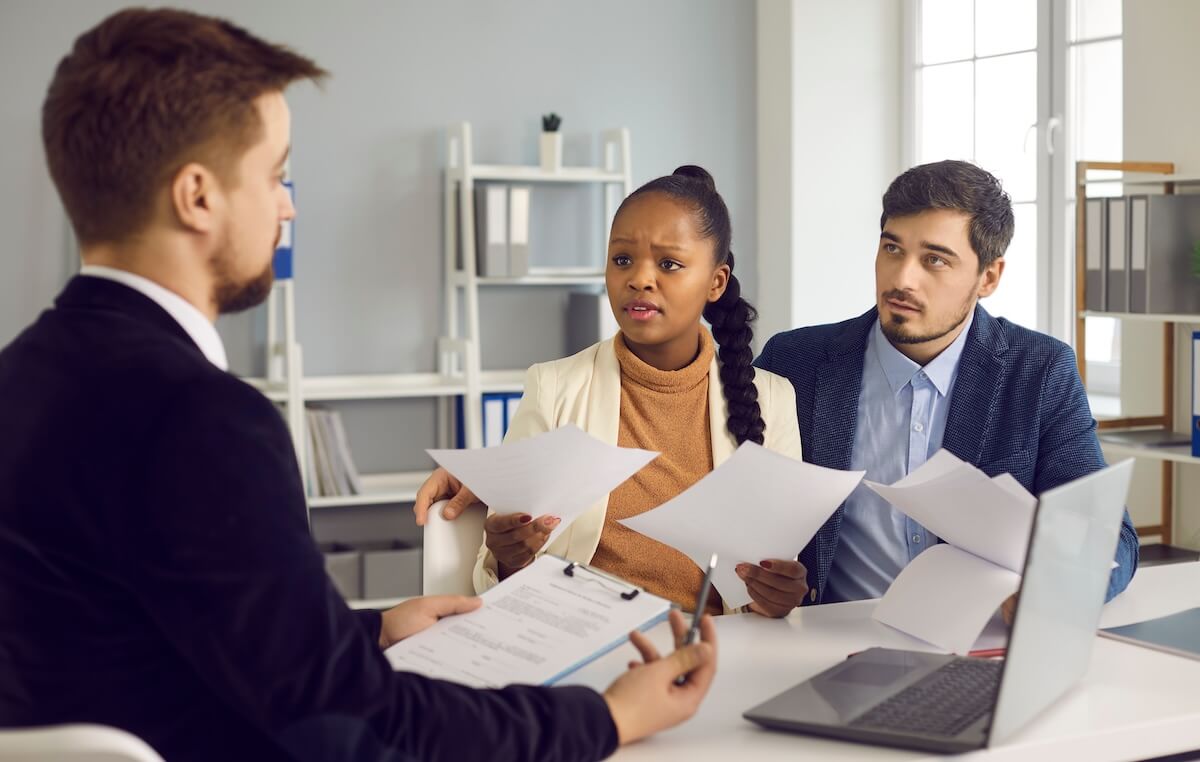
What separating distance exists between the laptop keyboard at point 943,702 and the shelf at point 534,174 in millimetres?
3090

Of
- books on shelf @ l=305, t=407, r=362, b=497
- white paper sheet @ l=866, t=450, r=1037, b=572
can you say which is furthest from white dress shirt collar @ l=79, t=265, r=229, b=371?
books on shelf @ l=305, t=407, r=362, b=497

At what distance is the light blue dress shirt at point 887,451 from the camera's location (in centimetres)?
194

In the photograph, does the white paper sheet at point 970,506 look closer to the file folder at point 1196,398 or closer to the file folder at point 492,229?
the file folder at point 1196,398

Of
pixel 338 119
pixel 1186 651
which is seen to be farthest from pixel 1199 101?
pixel 338 119

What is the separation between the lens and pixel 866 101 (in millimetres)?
4621

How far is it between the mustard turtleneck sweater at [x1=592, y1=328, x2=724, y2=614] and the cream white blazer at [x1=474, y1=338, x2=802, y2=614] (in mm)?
24

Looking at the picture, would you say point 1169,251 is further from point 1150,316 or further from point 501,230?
point 501,230

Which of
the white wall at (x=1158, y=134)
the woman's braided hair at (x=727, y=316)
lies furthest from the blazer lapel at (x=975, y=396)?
the white wall at (x=1158, y=134)

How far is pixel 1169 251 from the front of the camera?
126 inches

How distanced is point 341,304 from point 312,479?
1.96ft

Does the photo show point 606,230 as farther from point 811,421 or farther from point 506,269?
point 811,421

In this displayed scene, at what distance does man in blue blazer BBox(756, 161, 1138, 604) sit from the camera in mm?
1886

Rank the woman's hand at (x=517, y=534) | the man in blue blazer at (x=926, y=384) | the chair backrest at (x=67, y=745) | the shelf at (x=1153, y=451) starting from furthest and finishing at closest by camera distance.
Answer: the shelf at (x=1153, y=451) → the man in blue blazer at (x=926, y=384) → the woman's hand at (x=517, y=534) → the chair backrest at (x=67, y=745)

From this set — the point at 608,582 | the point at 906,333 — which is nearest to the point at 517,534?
the point at 608,582
